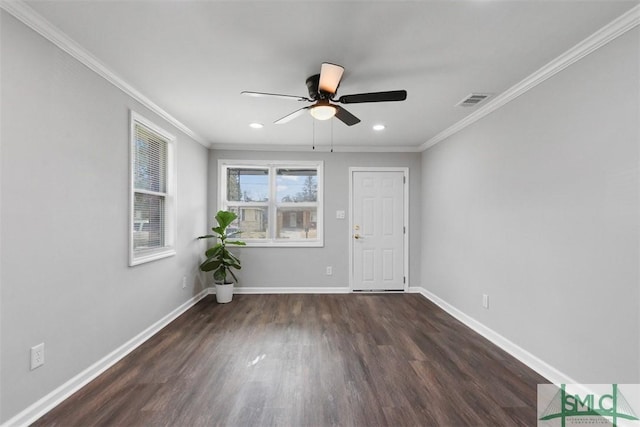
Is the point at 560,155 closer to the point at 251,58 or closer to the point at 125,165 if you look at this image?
the point at 251,58

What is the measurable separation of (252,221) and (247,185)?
0.61 metres

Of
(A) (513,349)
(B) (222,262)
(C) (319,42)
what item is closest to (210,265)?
(B) (222,262)

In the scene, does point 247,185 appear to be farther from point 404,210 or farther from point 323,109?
point 323,109

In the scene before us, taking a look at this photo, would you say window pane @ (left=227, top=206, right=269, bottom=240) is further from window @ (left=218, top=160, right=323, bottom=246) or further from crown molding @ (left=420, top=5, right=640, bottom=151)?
crown molding @ (left=420, top=5, right=640, bottom=151)

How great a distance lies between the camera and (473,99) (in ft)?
9.20

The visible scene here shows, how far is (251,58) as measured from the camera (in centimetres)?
211

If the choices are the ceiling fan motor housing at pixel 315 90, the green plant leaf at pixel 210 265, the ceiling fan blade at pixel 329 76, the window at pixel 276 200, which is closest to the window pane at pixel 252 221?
the window at pixel 276 200

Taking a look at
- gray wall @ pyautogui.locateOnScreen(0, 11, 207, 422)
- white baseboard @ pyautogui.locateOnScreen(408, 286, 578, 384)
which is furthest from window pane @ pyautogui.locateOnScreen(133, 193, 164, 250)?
white baseboard @ pyautogui.locateOnScreen(408, 286, 578, 384)

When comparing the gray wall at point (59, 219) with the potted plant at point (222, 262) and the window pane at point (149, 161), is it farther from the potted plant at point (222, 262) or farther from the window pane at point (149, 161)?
the potted plant at point (222, 262)

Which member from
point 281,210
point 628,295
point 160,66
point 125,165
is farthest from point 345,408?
point 281,210

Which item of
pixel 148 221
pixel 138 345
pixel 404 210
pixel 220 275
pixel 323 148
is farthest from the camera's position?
pixel 404 210

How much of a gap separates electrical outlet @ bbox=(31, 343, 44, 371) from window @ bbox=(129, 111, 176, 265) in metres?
0.95

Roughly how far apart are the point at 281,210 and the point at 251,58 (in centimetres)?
293
